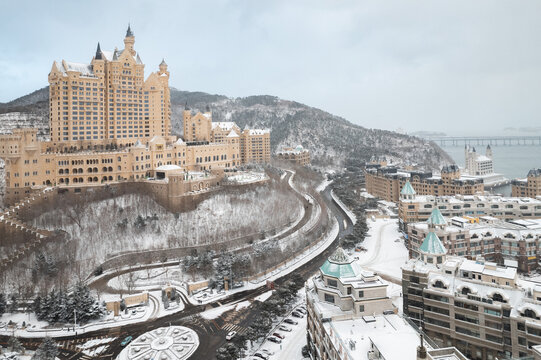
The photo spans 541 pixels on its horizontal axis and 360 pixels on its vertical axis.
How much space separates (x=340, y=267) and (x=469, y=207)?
50647mm

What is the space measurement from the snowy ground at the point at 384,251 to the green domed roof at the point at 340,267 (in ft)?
72.3

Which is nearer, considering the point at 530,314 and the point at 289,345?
the point at 530,314

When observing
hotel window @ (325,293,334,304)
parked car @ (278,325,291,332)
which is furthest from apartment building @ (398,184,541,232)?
hotel window @ (325,293,334,304)

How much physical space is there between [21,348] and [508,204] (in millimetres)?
78507

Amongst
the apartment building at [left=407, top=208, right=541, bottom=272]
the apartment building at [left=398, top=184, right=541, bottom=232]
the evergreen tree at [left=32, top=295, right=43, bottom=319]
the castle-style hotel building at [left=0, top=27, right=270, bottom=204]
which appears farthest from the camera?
the apartment building at [left=398, top=184, right=541, bottom=232]

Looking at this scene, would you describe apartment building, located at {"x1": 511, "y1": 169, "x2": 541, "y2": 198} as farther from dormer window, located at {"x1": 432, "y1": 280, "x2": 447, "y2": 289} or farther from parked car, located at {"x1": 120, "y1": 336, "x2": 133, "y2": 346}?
parked car, located at {"x1": 120, "y1": 336, "x2": 133, "y2": 346}

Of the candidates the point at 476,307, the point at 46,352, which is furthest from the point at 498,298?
the point at 46,352

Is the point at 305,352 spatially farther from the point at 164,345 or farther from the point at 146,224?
the point at 146,224

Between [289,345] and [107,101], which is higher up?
[107,101]

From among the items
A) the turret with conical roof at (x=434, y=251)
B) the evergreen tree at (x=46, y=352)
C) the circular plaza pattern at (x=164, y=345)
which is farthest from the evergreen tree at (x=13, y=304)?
the turret with conical roof at (x=434, y=251)

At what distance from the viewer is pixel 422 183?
4038 inches

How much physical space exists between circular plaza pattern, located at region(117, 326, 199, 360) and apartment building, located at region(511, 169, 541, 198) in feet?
286

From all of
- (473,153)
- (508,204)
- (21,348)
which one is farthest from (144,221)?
(473,153)

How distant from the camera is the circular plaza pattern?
39269 mm
